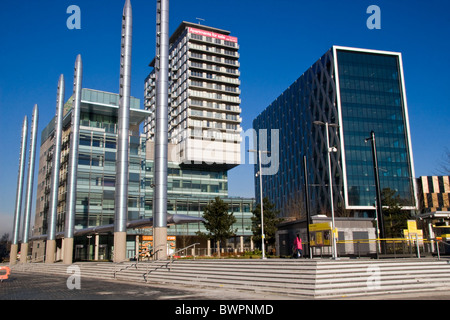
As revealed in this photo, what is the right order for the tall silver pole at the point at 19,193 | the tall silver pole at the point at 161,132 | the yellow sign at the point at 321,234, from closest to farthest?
1. the yellow sign at the point at 321,234
2. the tall silver pole at the point at 161,132
3. the tall silver pole at the point at 19,193

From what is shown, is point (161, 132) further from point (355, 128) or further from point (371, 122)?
point (371, 122)

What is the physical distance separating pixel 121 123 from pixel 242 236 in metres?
42.1

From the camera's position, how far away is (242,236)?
74625mm

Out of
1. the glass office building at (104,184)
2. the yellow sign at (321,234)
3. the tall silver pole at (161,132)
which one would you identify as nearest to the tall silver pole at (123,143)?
the tall silver pole at (161,132)

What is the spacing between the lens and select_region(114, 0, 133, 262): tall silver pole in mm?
36719

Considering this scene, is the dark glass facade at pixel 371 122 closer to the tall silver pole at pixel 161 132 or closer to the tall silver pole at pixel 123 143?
the tall silver pole at pixel 161 132

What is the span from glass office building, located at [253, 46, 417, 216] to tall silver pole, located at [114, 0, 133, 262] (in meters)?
40.8

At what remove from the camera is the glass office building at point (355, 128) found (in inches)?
3044

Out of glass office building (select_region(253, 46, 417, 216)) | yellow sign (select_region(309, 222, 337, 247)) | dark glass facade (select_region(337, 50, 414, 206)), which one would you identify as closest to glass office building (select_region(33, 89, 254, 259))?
glass office building (select_region(253, 46, 417, 216))

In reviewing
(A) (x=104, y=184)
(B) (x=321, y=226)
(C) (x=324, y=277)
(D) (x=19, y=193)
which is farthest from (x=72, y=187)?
(C) (x=324, y=277)

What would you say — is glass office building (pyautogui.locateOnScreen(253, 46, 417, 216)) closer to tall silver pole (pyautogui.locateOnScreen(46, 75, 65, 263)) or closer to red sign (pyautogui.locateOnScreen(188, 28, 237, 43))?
red sign (pyautogui.locateOnScreen(188, 28, 237, 43))

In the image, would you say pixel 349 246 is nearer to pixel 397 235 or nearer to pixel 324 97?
pixel 397 235

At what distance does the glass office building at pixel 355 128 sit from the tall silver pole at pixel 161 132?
41492 millimetres

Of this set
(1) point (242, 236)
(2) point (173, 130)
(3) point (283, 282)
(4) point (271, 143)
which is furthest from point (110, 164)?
(4) point (271, 143)
